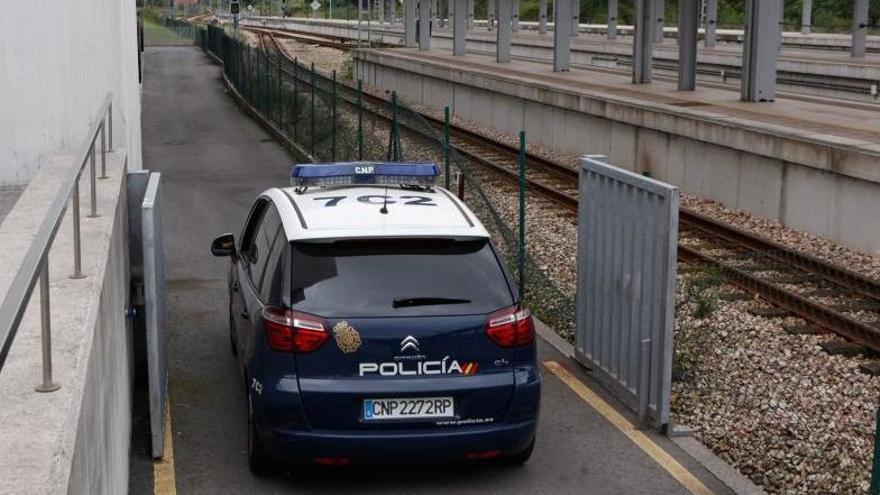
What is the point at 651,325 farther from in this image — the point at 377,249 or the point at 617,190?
the point at 377,249

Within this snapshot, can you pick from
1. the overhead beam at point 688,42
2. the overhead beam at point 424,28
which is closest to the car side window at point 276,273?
the overhead beam at point 688,42

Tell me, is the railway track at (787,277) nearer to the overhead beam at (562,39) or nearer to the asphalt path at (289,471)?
the asphalt path at (289,471)

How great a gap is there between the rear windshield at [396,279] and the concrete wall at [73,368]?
1.02 meters

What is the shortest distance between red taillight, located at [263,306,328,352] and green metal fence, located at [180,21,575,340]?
4677mm

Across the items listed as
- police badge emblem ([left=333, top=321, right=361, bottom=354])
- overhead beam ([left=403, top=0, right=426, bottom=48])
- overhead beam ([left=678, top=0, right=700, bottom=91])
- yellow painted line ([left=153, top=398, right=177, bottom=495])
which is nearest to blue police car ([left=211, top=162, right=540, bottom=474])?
police badge emblem ([left=333, top=321, right=361, bottom=354])

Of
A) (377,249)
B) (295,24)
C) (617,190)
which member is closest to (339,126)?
(617,190)

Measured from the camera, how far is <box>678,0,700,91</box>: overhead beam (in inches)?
1027

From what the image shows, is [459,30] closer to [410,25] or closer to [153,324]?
[410,25]

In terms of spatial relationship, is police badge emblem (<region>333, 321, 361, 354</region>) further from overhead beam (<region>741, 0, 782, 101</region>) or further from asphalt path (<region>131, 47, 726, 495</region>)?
overhead beam (<region>741, 0, 782, 101</region>)

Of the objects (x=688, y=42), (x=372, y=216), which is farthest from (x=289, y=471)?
(x=688, y=42)

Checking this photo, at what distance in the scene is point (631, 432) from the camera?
25.8 ft

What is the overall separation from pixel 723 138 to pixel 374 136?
654 centimetres

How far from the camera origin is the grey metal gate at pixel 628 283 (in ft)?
25.3

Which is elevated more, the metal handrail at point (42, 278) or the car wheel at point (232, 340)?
the metal handrail at point (42, 278)
